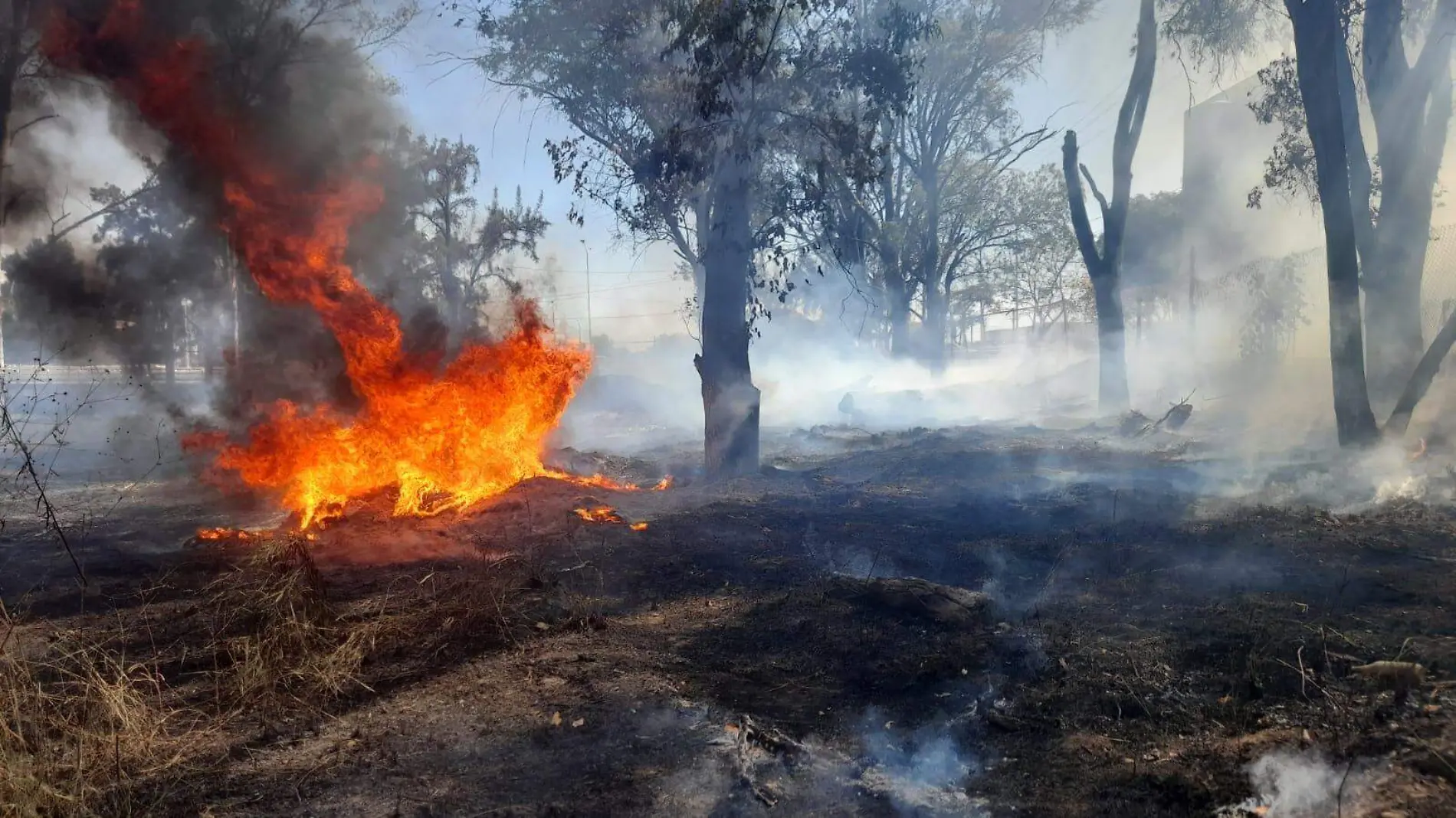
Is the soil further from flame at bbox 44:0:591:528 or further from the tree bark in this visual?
the tree bark

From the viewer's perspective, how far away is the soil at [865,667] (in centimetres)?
348

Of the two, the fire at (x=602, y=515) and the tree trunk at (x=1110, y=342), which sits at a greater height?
the tree trunk at (x=1110, y=342)

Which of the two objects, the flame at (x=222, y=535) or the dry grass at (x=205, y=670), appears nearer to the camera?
the dry grass at (x=205, y=670)

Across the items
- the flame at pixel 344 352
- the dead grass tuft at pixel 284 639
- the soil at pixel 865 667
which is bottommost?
the soil at pixel 865 667

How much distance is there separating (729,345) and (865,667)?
780 centimetres

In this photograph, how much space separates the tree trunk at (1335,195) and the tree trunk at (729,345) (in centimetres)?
749

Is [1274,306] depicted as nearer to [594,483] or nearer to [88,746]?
[594,483]

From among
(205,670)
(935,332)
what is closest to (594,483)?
(205,670)

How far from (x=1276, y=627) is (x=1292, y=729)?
4.86 feet

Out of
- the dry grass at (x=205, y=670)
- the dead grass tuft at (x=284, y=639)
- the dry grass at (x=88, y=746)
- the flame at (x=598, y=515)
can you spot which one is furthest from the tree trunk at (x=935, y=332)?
the dry grass at (x=88, y=746)

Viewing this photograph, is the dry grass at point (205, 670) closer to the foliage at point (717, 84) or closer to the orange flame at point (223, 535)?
the orange flame at point (223, 535)

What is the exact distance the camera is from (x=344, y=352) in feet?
34.5

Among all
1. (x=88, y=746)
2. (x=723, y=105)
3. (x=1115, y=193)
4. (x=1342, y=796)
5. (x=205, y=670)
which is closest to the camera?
(x=1342, y=796)

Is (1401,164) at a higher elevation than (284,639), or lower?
higher
